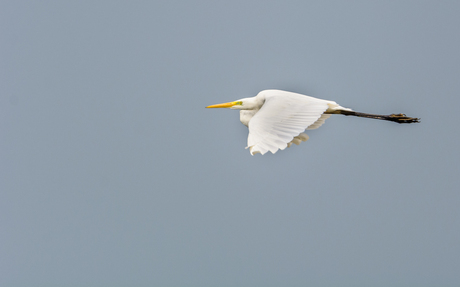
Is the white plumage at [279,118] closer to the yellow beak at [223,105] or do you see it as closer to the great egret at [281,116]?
the great egret at [281,116]

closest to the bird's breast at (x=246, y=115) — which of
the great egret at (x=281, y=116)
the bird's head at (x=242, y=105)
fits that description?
the great egret at (x=281, y=116)

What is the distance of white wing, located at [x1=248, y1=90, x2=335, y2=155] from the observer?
25.3ft

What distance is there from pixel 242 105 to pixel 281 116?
211 cm

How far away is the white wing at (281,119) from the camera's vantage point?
7.71m

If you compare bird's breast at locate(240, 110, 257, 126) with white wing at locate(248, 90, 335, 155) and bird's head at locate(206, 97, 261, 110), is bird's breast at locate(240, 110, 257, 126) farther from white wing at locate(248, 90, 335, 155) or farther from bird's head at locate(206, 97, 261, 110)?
white wing at locate(248, 90, 335, 155)

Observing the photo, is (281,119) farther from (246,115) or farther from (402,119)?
(402,119)

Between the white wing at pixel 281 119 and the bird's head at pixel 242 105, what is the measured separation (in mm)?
465

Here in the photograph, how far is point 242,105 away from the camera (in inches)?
417

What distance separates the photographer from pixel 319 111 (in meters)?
8.95

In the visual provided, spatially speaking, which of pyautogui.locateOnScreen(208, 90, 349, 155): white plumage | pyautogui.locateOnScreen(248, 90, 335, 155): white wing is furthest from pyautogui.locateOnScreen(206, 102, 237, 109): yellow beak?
pyautogui.locateOnScreen(248, 90, 335, 155): white wing

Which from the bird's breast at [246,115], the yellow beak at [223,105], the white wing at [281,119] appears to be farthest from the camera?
the yellow beak at [223,105]

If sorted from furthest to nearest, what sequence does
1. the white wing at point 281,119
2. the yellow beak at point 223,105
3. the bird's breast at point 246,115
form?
the yellow beak at point 223,105, the bird's breast at point 246,115, the white wing at point 281,119

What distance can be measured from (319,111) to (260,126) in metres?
1.13

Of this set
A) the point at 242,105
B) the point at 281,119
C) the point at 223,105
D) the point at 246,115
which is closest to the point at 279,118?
the point at 281,119
